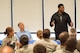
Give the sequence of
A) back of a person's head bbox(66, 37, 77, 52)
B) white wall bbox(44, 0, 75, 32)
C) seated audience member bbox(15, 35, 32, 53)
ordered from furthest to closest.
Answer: white wall bbox(44, 0, 75, 32)
seated audience member bbox(15, 35, 32, 53)
back of a person's head bbox(66, 37, 77, 52)

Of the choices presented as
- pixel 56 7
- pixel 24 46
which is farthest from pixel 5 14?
pixel 24 46

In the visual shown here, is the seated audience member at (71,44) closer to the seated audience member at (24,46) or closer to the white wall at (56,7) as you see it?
the seated audience member at (24,46)

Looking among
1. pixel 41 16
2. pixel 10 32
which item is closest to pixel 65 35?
pixel 10 32

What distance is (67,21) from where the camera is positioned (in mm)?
6648

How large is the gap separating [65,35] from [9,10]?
5.02 metres

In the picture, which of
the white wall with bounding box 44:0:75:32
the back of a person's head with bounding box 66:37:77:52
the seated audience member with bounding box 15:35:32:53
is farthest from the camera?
the white wall with bounding box 44:0:75:32

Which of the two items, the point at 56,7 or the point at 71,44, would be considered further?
the point at 56,7

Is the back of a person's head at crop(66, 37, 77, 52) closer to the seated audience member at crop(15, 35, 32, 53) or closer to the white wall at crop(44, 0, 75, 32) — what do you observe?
the seated audience member at crop(15, 35, 32, 53)

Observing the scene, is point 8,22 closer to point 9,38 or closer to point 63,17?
point 63,17

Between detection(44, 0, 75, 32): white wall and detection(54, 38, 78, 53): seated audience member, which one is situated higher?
detection(44, 0, 75, 32): white wall

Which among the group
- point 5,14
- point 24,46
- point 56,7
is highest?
point 56,7

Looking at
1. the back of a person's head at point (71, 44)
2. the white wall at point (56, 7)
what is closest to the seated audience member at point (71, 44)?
the back of a person's head at point (71, 44)

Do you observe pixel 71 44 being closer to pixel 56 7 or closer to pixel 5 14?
pixel 56 7

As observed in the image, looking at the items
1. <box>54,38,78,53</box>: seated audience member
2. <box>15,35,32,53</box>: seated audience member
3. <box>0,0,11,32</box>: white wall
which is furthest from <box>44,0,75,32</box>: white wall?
<box>54,38,78,53</box>: seated audience member
